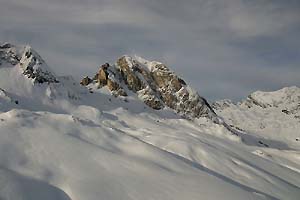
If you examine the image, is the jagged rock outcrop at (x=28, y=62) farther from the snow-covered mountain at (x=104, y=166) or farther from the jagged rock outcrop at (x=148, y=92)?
the jagged rock outcrop at (x=148, y=92)

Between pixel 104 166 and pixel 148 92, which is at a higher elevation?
pixel 148 92

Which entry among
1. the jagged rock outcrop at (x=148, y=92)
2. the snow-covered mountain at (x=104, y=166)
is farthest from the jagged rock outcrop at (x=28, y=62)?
the jagged rock outcrop at (x=148, y=92)

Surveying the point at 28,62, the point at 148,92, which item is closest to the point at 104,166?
the point at 28,62

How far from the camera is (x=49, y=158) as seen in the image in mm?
52344

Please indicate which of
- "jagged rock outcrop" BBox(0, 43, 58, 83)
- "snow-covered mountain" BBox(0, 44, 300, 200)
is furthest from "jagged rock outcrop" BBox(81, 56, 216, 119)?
"snow-covered mountain" BBox(0, 44, 300, 200)

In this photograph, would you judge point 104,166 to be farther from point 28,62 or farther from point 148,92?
point 148,92

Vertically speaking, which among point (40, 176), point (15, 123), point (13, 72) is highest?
point (13, 72)

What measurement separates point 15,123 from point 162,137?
44.1 m

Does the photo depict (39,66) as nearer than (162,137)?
No

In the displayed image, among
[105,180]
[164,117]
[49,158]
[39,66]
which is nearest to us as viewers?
[105,180]

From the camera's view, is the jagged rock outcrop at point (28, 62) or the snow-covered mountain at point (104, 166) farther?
the jagged rock outcrop at point (28, 62)

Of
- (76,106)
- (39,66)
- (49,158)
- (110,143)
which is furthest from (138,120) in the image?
(49,158)

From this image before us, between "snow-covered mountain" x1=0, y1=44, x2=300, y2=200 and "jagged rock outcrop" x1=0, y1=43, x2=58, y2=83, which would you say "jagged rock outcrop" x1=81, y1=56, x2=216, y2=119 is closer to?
"jagged rock outcrop" x1=0, y1=43, x2=58, y2=83

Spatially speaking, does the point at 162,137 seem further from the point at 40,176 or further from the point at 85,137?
the point at 40,176
